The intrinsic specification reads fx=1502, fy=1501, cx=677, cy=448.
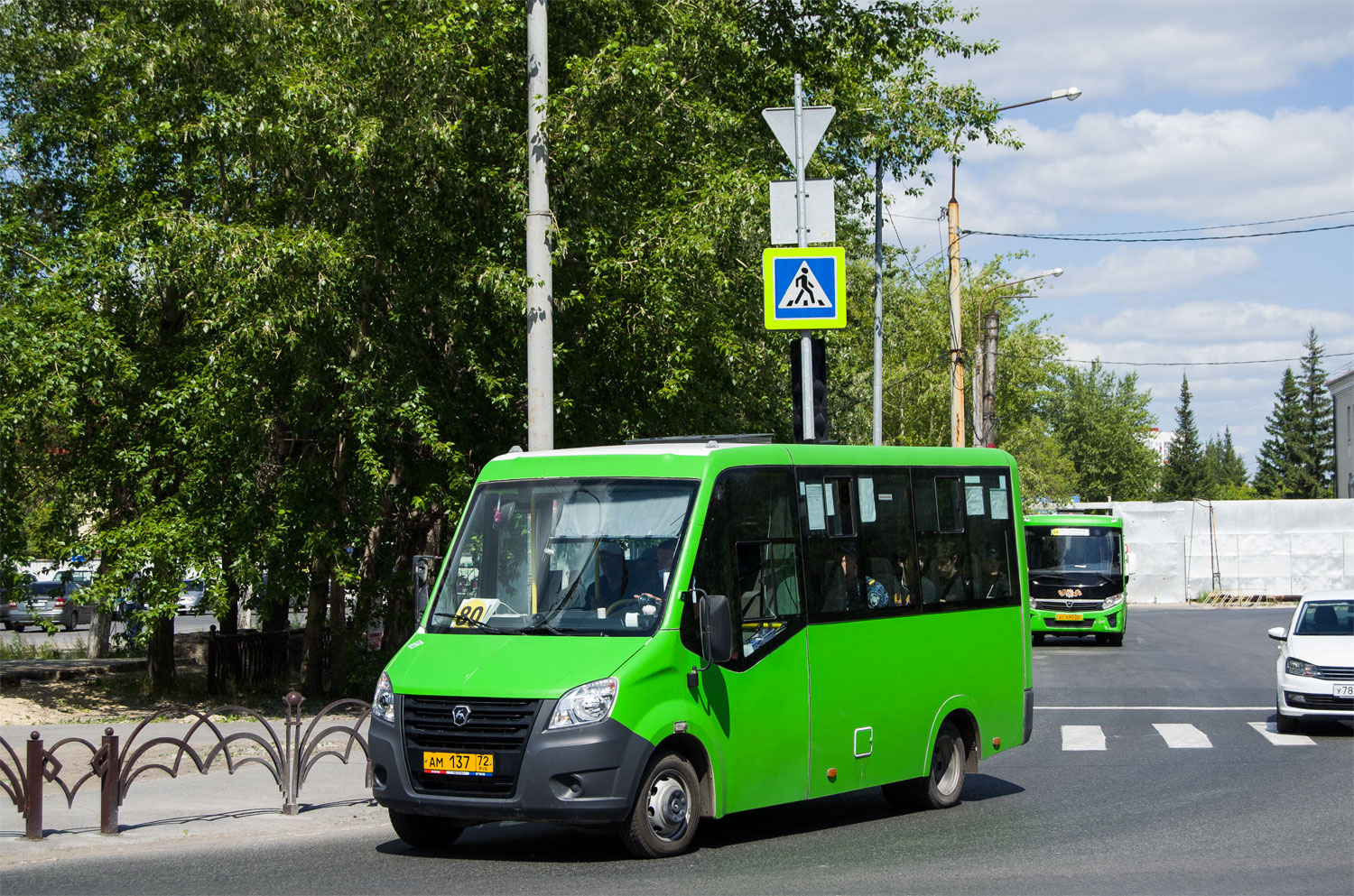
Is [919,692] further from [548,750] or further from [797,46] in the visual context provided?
[797,46]

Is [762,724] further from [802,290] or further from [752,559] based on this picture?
[802,290]

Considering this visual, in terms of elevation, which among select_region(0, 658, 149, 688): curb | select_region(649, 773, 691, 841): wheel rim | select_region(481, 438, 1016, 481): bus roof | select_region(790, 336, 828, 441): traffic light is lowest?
select_region(0, 658, 149, 688): curb

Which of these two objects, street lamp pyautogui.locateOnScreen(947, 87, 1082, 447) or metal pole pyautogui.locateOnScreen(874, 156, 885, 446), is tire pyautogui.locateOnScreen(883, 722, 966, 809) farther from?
street lamp pyautogui.locateOnScreen(947, 87, 1082, 447)

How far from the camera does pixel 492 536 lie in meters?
10.0

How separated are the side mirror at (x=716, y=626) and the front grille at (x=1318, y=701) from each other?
399 inches

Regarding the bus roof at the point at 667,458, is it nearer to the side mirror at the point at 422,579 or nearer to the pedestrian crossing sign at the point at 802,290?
the side mirror at the point at 422,579

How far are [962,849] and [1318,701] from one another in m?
8.67

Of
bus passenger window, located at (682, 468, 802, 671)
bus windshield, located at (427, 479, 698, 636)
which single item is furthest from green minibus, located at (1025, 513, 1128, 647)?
bus windshield, located at (427, 479, 698, 636)

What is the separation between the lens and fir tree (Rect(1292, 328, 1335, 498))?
116775mm

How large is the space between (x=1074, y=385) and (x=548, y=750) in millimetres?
110021

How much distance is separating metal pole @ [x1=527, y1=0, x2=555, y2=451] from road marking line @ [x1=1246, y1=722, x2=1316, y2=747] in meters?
8.65

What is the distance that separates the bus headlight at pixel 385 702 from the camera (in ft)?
30.5

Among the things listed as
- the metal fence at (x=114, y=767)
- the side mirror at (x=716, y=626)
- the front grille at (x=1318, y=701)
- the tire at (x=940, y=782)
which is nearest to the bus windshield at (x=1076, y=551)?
the front grille at (x=1318, y=701)

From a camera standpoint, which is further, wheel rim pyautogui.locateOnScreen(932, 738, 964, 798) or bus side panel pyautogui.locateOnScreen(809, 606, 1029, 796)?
wheel rim pyautogui.locateOnScreen(932, 738, 964, 798)
